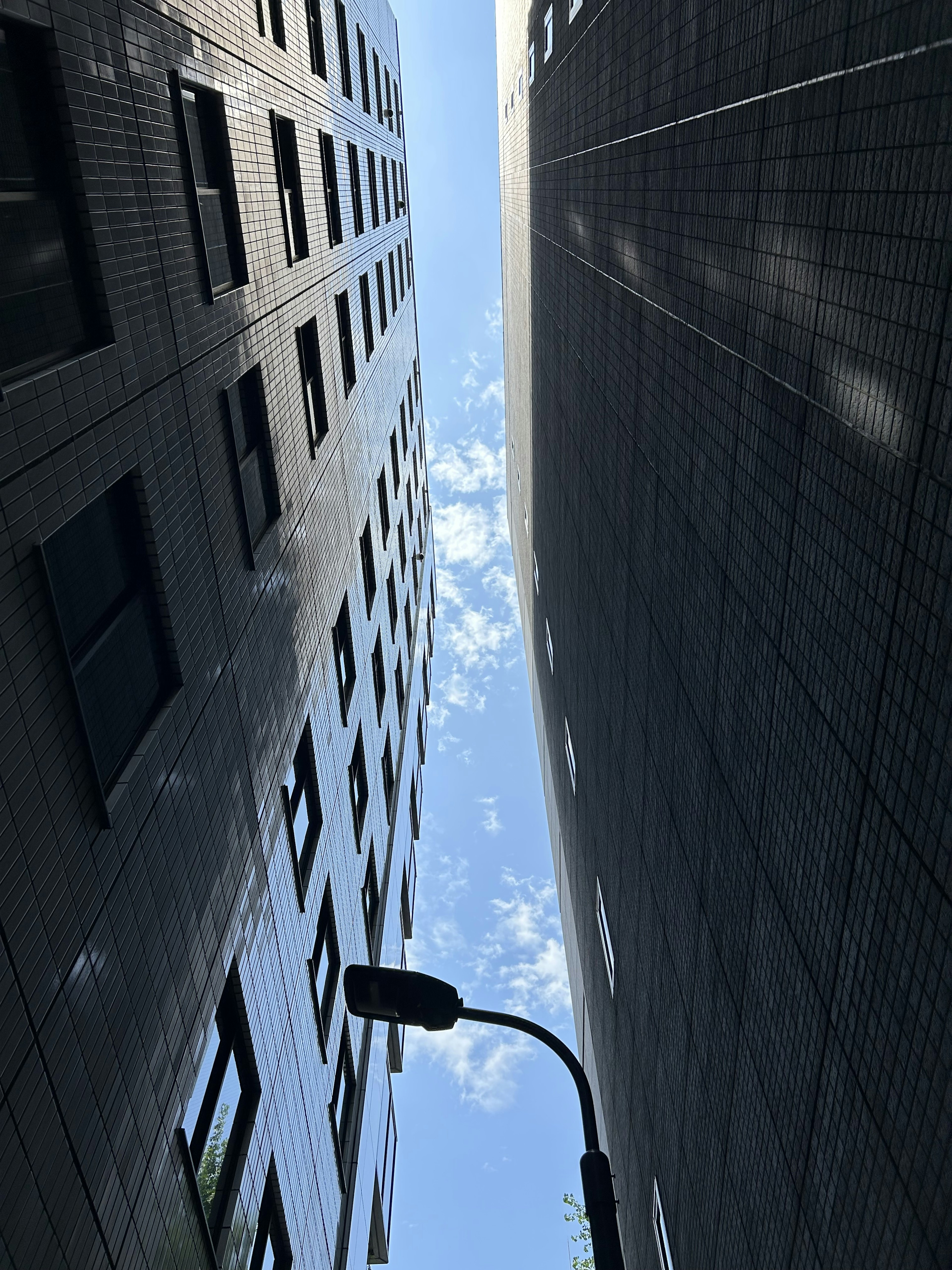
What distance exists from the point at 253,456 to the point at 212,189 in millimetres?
3585

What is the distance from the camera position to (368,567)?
77.8ft

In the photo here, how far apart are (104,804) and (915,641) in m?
6.49

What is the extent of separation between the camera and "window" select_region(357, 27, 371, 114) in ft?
80.2

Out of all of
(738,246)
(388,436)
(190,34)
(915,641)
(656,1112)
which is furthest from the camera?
(388,436)

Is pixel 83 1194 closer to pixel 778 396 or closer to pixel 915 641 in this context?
pixel 915 641

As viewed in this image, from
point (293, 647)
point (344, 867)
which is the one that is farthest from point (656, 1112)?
point (293, 647)

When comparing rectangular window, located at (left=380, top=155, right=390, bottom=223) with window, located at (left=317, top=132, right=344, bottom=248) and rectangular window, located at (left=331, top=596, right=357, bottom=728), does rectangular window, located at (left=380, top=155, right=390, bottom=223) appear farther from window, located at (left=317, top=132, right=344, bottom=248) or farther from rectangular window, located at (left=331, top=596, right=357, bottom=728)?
rectangular window, located at (left=331, top=596, right=357, bottom=728)

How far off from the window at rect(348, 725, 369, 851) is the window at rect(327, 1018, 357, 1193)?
4655 millimetres

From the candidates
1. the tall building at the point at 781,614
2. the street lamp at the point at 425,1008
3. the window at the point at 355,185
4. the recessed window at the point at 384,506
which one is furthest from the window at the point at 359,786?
the street lamp at the point at 425,1008

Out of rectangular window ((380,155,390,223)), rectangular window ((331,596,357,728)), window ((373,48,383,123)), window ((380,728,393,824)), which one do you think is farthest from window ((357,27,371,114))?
window ((380,728,393,824))

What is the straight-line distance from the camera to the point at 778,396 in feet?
22.9

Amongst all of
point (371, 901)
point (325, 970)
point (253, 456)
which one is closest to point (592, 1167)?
point (253, 456)

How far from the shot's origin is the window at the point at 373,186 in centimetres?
2538

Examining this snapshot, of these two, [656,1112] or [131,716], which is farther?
[656,1112]
